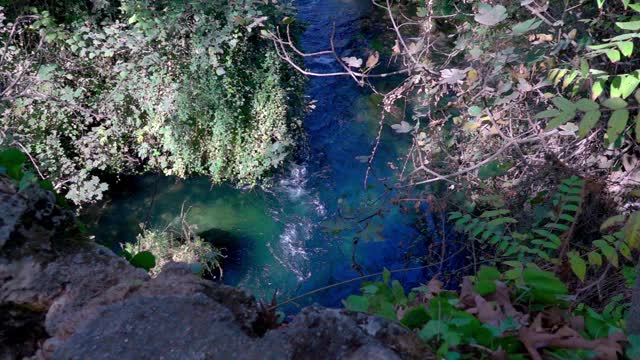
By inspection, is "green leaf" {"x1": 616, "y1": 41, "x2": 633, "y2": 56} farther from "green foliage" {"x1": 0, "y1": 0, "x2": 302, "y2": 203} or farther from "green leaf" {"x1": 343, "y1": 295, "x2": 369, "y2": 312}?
"green foliage" {"x1": 0, "y1": 0, "x2": 302, "y2": 203}

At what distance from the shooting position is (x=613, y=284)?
2451 mm

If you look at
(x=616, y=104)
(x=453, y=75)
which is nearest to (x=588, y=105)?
(x=616, y=104)

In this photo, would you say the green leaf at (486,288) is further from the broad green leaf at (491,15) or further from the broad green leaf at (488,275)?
the broad green leaf at (491,15)

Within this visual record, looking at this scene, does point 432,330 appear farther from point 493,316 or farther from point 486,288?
point 486,288

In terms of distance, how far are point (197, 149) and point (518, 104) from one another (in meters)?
4.28

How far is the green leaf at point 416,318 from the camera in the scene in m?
1.31

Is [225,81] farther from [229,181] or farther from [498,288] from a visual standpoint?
[498,288]

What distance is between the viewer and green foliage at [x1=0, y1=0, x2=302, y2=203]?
5.75m

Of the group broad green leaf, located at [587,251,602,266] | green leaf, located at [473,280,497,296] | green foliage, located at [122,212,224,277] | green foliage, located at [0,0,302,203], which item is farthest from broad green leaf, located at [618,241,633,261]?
green foliage, located at [0,0,302,203]

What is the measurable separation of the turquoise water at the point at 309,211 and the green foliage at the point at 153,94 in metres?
0.34

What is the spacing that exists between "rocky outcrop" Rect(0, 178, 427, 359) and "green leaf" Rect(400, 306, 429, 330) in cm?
17

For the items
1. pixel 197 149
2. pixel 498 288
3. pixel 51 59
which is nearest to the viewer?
pixel 498 288

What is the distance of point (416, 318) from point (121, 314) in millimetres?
744

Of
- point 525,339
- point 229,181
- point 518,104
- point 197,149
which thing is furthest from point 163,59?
point 525,339
